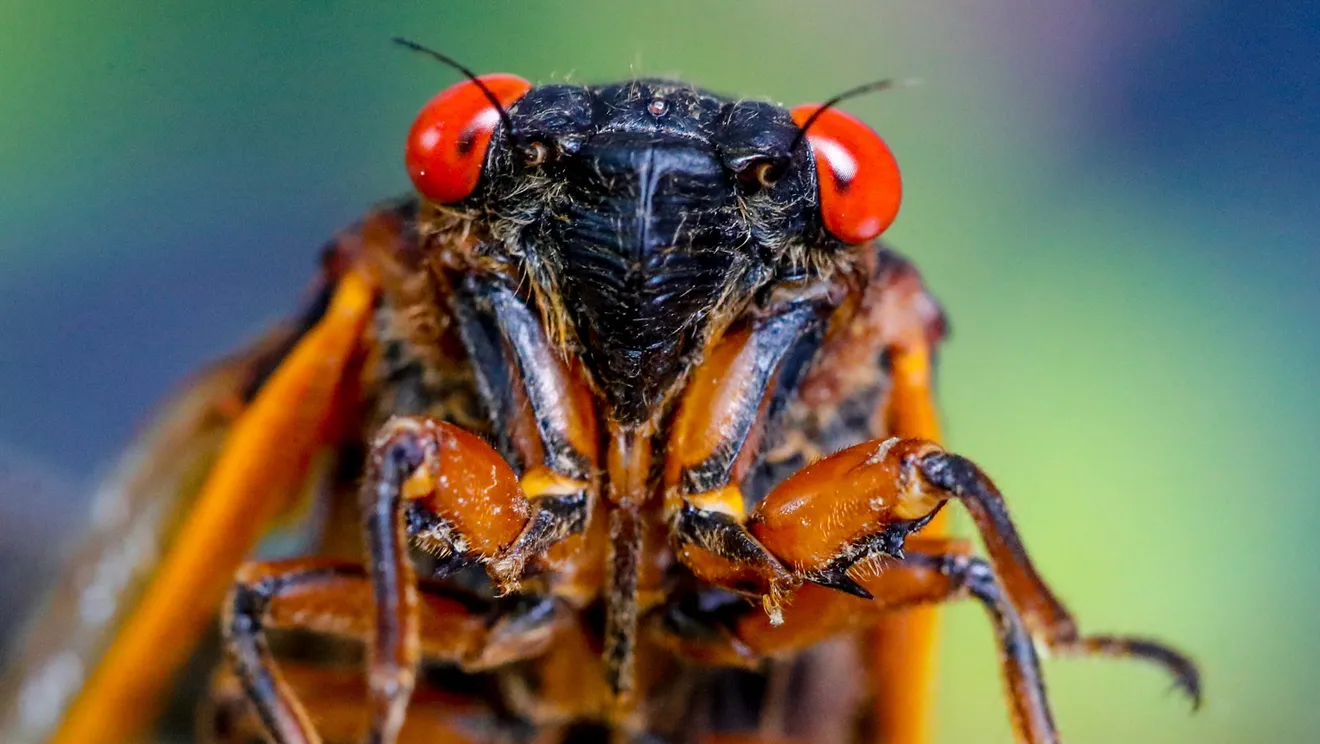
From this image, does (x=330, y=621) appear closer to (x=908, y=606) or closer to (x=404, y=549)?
(x=404, y=549)

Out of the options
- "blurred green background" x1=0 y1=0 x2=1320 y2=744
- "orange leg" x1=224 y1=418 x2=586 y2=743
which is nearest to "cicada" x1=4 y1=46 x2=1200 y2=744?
"orange leg" x1=224 y1=418 x2=586 y2=743

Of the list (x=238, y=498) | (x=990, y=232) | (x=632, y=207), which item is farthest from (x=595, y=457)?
(x=990, y=232)

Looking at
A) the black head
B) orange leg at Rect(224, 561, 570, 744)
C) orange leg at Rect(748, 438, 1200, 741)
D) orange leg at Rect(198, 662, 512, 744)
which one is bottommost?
orange leg at Rect(198, 662, 512, 744)

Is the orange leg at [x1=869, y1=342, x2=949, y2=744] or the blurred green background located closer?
the orange leg at [x1=869, y1=342, x2=949, y2=744]

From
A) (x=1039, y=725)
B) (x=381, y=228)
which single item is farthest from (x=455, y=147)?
(x=1039, y=725)

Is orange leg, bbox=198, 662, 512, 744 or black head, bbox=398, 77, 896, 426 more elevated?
black head, bbox=398, 77, 896, 426

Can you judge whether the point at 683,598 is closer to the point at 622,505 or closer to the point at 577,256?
the point at 622,505

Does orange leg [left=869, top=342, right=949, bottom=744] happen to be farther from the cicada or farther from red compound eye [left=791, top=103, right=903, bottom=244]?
red compound eye [left=791, top=103, right=903, bottom=244]
